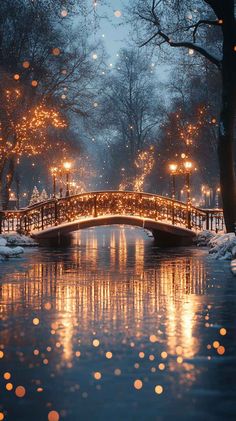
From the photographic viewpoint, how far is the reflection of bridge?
33.8 meters

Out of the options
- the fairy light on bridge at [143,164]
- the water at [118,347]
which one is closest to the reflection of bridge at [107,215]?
the water at [118,347]

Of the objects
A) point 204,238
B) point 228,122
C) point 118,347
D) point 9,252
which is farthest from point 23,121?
point 118,347

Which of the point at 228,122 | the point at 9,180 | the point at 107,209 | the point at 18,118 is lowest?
the point at 107,209

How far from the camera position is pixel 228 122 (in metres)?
27.0

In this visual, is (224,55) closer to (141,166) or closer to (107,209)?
(107,209)

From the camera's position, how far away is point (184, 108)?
68500 millimetres

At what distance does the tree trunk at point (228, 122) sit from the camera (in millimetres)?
26266

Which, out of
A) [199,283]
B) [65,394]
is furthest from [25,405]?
[199,283]

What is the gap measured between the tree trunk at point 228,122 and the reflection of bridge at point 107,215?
603 cm

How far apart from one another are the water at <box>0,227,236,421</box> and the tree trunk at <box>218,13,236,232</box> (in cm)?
959

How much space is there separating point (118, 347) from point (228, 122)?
62.2 ft

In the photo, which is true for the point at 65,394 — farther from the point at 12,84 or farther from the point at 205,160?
the point at 205,160

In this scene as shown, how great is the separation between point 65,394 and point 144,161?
72.8m

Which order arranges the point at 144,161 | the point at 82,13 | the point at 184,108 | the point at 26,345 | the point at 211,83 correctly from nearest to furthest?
the point at 26,345 < the point at 82,13 < the point at 211,83 < the point at 184,108 < the point at 144,161
